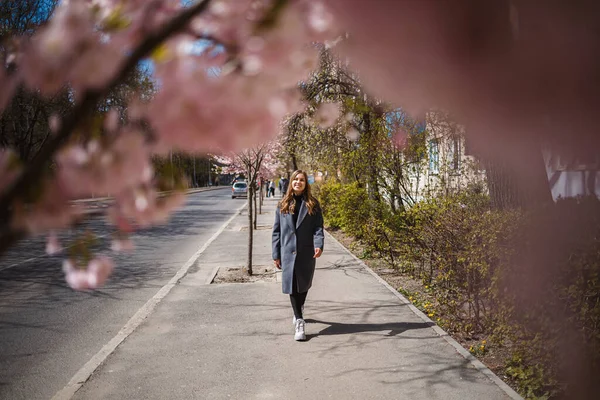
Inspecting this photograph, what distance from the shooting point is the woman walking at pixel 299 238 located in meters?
5.92

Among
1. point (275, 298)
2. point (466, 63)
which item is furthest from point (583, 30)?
point (275, 298)

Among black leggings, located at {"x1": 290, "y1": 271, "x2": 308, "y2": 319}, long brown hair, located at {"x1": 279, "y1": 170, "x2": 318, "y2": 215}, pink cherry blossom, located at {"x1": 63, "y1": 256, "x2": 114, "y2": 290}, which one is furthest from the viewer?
long brown hair, located at {"x1": 279, "y1": 170, "x2": 318, "y2": 215}

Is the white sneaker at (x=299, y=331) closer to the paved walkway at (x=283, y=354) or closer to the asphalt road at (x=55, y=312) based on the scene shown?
the paved walkway at (x=283, y=354)

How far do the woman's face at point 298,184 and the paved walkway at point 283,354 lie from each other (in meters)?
1.63

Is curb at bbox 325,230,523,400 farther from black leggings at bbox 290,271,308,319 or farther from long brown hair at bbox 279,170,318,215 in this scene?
long brown hair at bbox 279,170,318,215

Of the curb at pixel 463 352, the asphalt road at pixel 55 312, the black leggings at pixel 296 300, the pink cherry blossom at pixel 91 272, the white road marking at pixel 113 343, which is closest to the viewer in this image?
the pink cherry blossom at pixel 91 272

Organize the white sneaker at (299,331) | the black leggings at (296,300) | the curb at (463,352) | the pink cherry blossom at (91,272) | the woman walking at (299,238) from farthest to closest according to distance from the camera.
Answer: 1. the woman walking at (299,238)
2. the black leggings at (296,300)
3. the white sneaker at (299,331)
4. the curb at (463,352)
5. the pink cherry blossom at (91,272)

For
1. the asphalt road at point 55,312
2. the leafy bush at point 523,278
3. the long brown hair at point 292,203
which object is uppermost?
the long brown hair at point 292,203

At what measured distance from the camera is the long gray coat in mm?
5934

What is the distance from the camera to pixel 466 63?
2.05 feet

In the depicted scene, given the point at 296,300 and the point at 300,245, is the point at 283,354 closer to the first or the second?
the point at 296,300

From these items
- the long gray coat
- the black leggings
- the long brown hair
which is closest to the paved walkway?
the black leggings

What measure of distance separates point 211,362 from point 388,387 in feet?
5.63

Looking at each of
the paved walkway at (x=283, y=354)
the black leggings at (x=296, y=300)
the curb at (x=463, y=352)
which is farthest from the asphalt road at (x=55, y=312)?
the curb at (x=463, y=352)
